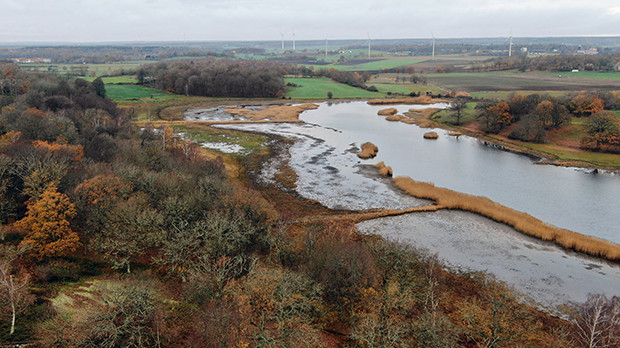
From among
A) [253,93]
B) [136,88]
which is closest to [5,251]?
[253,93]

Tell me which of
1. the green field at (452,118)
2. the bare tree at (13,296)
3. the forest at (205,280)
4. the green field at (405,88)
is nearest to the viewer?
the bare tree at (13,296)

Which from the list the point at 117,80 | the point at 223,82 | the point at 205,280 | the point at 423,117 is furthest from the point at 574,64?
the point at 205,280

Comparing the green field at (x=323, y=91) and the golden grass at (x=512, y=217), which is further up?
the green field at (x=323, y=91)

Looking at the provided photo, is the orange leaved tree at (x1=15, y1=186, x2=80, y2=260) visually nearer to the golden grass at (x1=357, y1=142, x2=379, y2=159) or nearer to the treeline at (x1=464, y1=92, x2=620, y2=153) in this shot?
the golden grass at (x1=357, y1=142, x2=379, y2=159)

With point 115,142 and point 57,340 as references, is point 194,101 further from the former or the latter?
point 57,340

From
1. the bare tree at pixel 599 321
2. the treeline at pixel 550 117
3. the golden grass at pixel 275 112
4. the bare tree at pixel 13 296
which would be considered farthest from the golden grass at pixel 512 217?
the golden grass at pixel 275 112

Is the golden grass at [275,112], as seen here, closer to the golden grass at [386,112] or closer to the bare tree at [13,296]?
the golden grass at [386,112]

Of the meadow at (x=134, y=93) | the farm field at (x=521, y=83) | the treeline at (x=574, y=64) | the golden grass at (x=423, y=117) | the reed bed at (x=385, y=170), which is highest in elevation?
the treeline at (x=574, y=64)
